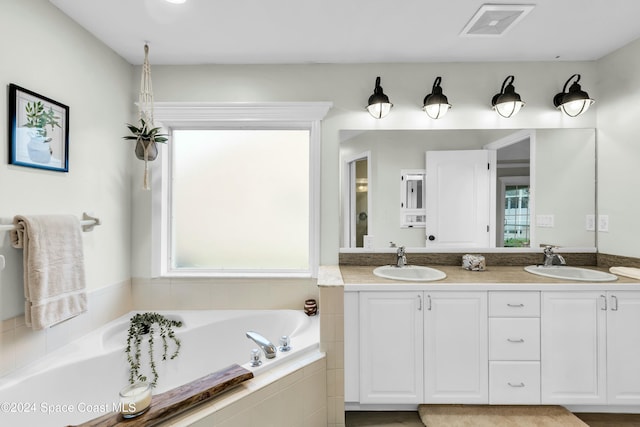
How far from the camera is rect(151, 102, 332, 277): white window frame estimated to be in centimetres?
237

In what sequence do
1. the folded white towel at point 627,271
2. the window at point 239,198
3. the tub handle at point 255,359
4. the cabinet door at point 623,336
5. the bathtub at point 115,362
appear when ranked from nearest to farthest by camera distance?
the bathtub at point 115,362, the tub handle at point 255,359, the cabinet door at point 623,336, the folded white towel at point 627,271, the window at point 239,198

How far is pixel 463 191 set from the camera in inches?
94.1

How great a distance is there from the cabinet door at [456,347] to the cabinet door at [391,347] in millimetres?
65

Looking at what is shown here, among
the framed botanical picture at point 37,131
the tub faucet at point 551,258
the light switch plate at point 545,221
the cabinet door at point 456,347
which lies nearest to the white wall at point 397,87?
the light switch plate at point 545,221

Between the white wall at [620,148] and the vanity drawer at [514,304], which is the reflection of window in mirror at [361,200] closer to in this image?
the vanity drawer at [514,304]

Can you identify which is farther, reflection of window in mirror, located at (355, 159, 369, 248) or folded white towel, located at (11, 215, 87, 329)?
reflection of window in mirror, located at (355, 159, 369, 248)

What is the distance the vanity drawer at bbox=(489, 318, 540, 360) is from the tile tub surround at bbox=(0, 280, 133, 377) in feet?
7.95

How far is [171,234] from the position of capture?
251 centimetres

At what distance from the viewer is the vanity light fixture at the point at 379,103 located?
2.28 meters

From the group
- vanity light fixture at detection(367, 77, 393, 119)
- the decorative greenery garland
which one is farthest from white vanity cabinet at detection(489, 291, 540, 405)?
the decorative greenery garland

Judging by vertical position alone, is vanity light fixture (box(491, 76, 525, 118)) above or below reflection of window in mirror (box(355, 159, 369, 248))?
above

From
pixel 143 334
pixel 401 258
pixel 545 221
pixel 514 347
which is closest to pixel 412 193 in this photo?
pixel 401 258

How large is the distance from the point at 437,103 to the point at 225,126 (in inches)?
62.5

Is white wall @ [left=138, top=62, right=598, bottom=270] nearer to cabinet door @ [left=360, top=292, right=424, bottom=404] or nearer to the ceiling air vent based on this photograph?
the ceiling air vent
